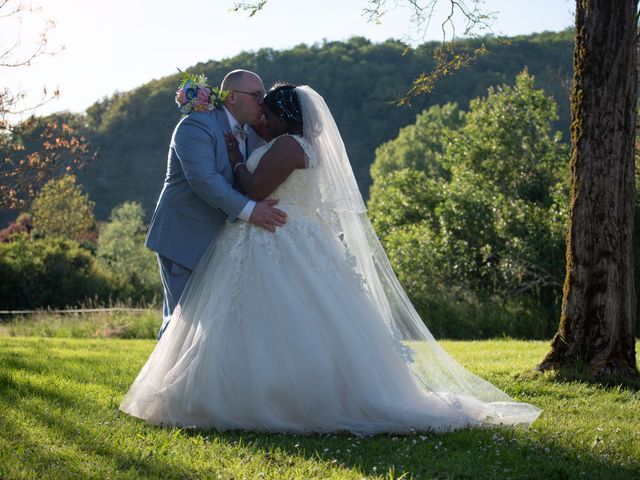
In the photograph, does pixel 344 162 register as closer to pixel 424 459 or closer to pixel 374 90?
pixel 424 459

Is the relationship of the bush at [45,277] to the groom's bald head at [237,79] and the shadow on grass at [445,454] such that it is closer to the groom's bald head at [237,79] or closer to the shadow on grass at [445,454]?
the groom's bald head at [237,79]

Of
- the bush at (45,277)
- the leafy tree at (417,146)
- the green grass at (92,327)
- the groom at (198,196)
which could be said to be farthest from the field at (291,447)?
the leafy tree at (417,146)

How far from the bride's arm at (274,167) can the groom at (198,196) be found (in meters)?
0.08

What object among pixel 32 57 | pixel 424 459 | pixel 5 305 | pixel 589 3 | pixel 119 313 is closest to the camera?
pixel 424 459

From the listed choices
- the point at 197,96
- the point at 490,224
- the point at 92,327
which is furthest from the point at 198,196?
the point at 490,224

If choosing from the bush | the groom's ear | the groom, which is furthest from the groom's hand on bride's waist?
the bush

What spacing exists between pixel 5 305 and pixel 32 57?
18.7m

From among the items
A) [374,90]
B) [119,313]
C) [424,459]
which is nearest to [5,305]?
[119,313]

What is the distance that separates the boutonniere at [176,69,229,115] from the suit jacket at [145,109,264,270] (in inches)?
2.5

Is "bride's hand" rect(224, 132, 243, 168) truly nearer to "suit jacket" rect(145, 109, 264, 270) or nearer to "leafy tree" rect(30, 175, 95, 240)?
"suit jacket" rect(145, 109, 264, 270)

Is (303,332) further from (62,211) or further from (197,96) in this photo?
(62,211)

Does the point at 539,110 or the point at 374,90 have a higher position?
the point at 374,90

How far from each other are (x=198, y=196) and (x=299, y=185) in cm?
73

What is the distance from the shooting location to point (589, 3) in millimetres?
6805
